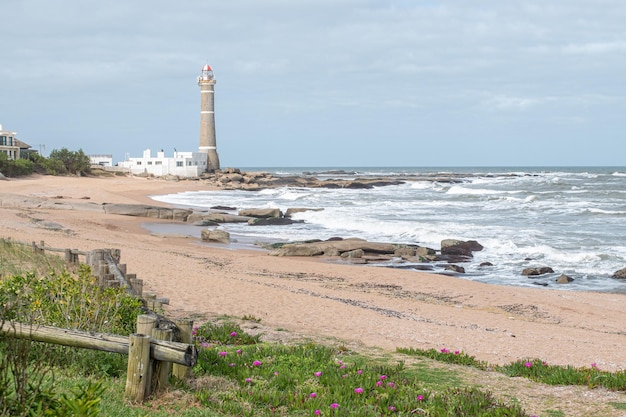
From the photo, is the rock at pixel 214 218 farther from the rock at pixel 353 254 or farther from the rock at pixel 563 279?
the rock at pixel 563 279

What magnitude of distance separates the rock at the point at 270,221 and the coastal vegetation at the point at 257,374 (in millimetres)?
24919

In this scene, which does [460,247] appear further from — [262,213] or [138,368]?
[138,368]

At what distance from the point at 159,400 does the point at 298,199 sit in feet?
155

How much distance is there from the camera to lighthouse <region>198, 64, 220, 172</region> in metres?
78.5

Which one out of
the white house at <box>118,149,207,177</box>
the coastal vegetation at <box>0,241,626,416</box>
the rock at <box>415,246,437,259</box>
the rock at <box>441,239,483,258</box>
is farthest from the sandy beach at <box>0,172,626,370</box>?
the white house at <box>118,149,207,177</box>

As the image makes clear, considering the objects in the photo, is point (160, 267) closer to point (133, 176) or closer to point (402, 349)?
point (402, 349)

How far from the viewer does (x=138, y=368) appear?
565cm

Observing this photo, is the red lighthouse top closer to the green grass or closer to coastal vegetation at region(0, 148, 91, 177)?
coastal vegetation at region(0, 148, 91, 177)

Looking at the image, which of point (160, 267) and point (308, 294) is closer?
point (308, 294)

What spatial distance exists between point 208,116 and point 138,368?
74790 millimetres

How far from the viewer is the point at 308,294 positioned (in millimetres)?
14508

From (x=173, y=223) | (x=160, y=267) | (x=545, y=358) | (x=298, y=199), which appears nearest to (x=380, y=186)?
(x=298, y=199)

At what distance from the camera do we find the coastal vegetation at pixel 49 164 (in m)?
58.0

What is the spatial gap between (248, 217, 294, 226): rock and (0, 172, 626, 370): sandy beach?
29.8ft
